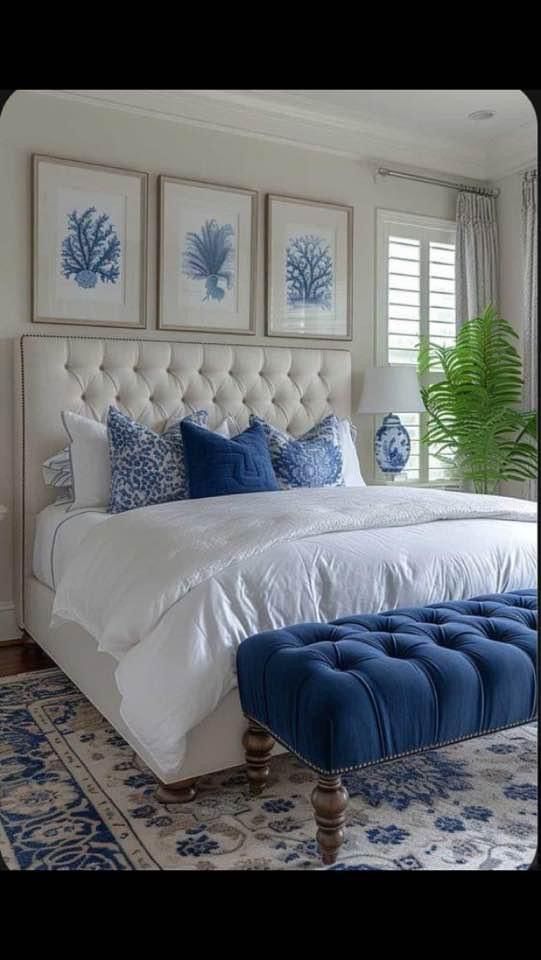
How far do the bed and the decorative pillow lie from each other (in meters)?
0.05

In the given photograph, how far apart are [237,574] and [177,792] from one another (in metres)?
0.62

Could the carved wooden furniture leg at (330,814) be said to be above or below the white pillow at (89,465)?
below

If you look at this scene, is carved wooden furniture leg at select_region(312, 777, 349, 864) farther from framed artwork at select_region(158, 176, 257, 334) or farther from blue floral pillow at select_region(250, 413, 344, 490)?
framed artwork at select_region(158, 176, 257, 334)

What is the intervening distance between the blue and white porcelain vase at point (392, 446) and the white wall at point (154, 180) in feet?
0.48

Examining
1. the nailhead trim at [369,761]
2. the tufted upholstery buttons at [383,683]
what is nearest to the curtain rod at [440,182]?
the tufted upholstery buttons at [383,683]

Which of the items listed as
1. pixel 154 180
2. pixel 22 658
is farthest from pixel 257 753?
pixel 154 180

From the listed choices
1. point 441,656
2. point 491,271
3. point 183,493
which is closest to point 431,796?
point 441,656

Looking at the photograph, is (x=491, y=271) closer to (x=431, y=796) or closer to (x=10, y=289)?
(x=10, y=289)

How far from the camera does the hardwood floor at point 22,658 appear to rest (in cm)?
334

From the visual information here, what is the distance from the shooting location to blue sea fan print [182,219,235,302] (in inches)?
164

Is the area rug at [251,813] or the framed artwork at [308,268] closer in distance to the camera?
the area rug at [251,813]

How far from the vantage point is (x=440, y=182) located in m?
4.95

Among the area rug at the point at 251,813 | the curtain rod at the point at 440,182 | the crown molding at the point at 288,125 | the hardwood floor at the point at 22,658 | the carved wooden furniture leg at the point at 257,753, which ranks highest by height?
the crown molding at the point at 288,125

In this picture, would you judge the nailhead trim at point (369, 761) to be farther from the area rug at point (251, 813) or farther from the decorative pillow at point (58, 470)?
the decorative pillow at point (58, 470)
